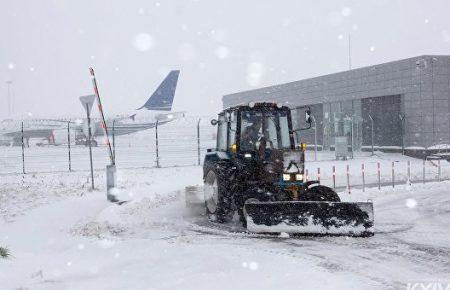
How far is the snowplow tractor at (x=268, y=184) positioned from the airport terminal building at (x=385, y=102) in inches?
722

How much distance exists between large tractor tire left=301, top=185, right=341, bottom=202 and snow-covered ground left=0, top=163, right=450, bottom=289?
1.01 m

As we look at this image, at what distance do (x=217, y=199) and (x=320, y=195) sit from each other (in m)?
2.06

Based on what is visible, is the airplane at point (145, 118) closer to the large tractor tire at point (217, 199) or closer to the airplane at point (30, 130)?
the airplane at point (30, 130)

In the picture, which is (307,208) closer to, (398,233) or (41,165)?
(398,233)

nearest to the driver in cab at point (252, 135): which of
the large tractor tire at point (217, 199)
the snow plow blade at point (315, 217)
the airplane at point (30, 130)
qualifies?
the large tractor tire at point (217, 199)

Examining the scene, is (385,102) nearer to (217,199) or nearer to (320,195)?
(320,195)

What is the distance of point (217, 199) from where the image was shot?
1020cm

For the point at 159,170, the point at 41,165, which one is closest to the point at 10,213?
the point at 159,170

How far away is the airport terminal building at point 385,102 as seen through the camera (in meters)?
28.7

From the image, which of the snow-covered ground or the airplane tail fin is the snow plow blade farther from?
the airplane tail fin

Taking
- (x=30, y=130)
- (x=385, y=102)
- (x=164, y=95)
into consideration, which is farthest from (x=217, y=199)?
(x=30, y=130)

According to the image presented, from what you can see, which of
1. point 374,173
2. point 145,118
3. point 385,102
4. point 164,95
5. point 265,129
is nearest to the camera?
point 265,129

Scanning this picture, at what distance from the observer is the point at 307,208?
28.3 feet

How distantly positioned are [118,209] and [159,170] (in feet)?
33.3
